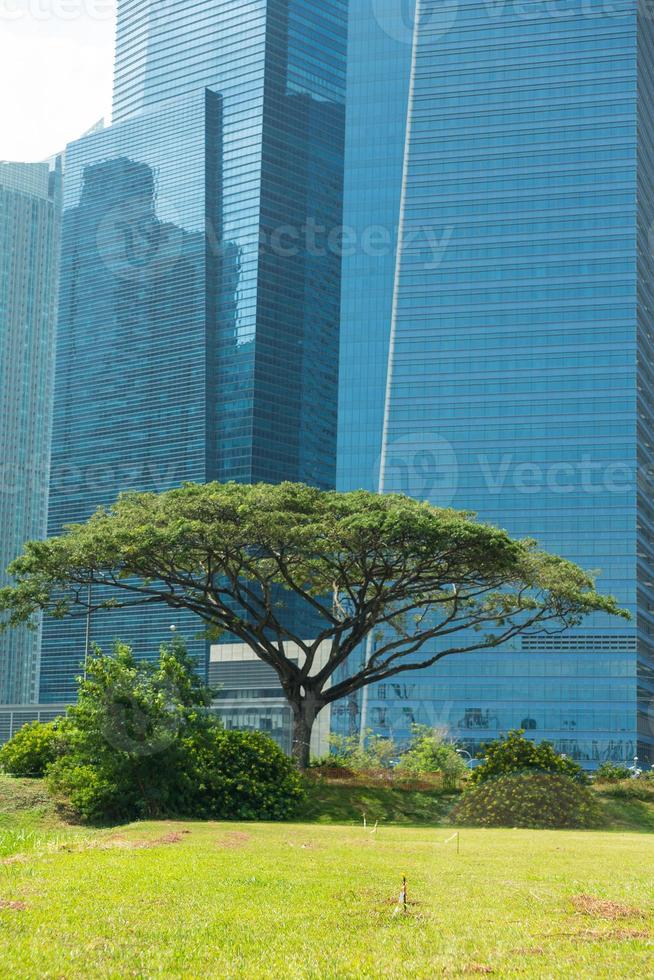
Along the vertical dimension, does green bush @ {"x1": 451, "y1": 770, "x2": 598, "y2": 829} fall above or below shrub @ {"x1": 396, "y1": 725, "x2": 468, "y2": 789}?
above

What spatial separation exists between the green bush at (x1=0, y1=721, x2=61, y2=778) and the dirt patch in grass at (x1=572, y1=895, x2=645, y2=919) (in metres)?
23.6

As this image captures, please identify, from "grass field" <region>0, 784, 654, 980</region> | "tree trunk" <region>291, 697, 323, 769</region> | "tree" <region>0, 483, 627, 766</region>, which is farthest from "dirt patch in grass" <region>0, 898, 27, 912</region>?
"tree trunk" <region>291, 697, 323, 769</region>

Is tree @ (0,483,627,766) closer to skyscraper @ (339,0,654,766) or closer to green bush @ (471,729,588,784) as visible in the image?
green bush @ (471,729,588,784)

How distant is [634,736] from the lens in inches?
5295

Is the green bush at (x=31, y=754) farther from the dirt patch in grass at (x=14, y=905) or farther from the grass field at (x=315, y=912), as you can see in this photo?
the dirt patch in grass at (x=14, y=905)

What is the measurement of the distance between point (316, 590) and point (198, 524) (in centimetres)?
965

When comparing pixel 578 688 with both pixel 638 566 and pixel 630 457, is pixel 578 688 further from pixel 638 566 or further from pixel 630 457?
pixel 630 457

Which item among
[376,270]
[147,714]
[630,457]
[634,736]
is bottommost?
[634,736]

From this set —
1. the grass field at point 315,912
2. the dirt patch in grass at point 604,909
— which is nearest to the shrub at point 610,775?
the grass field at point 315,912

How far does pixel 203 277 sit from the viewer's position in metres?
168

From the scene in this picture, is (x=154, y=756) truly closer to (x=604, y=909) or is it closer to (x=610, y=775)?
(x=604, y=909)

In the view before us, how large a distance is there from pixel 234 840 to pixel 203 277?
149 m

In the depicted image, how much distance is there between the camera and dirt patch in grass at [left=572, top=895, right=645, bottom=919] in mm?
13914

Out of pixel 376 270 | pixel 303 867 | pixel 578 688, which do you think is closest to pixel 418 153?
pixel 376 270
